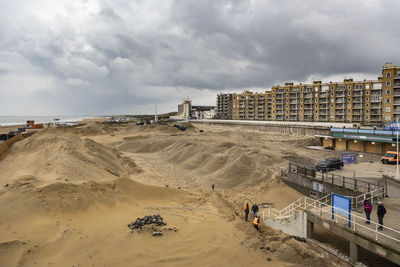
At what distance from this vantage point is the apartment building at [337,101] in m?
67.8

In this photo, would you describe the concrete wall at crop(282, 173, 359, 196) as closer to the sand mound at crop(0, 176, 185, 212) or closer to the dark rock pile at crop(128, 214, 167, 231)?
the dark rock pile at crop(128, 214, 167, 231)

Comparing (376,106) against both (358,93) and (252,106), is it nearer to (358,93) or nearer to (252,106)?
(358,93)

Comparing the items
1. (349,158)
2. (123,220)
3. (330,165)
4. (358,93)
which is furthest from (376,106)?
(123,220)

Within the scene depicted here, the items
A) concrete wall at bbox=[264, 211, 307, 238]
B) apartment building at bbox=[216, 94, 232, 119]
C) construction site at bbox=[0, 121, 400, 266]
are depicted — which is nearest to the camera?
construction site at bbox=[0, 121, 400, 266]

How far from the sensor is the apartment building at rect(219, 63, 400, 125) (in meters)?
67.8

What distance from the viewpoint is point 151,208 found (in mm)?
19422

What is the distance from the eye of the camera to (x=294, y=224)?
50.2 feet

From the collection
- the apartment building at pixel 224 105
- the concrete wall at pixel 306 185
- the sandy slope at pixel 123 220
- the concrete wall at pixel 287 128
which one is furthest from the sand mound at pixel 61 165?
the apartment building at pixel 224 105

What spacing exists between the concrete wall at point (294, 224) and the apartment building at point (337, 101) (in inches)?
2721

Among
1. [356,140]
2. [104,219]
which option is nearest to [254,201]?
[104,219]

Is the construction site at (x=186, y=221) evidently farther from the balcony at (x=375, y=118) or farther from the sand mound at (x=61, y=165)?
the balcony at (x=375, y=118)

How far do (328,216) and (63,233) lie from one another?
14.6m

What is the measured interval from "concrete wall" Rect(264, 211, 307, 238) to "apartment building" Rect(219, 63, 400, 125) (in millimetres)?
69124

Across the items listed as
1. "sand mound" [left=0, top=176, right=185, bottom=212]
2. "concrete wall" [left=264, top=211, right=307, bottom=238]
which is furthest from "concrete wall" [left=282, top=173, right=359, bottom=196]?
"sand mound" [left=0, top=176, right=185, bottom=212]
